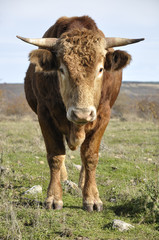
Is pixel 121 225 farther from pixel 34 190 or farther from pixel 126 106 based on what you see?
pixel 126 106

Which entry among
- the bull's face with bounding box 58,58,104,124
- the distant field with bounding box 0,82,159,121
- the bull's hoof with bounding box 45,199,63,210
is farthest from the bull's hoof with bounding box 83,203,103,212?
the distant field with bounding box 0,82,159,121

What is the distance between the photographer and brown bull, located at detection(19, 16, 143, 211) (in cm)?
409

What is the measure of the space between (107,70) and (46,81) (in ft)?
3.07

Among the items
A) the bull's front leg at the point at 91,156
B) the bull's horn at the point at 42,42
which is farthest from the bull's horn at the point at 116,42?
the bull's front leg at the point at 91,156

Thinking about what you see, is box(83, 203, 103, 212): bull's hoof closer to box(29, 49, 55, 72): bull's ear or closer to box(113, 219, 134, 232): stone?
box(113, 219, 134, 232): stone

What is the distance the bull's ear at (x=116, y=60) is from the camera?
4746 mm

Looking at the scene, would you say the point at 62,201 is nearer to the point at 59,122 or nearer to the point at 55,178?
the point at 55,178

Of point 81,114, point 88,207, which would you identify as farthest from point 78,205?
point 81,114

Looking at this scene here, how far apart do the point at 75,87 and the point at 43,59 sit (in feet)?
2.88

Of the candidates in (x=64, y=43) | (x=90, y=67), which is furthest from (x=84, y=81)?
(x=64, y=43)

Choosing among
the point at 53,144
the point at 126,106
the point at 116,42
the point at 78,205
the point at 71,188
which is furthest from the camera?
the point at 126,106

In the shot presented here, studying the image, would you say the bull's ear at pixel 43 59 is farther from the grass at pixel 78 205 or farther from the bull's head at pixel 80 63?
the grass at pixel 78 205

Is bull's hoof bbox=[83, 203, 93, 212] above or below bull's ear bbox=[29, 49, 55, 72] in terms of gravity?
below

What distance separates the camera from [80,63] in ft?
13.5
